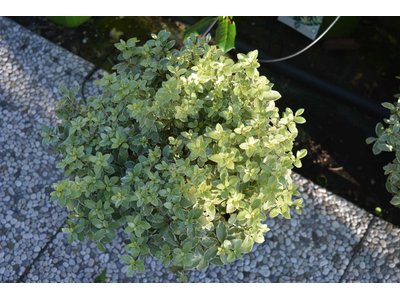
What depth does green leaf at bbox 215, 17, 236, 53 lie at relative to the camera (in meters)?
2.77

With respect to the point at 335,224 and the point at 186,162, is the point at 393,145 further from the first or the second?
the point at 186,162

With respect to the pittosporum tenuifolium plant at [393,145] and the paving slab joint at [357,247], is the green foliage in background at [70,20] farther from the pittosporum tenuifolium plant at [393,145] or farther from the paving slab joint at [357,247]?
the paving slab joint at [357,247]

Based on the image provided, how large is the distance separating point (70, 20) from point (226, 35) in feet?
5.04

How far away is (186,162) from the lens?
1900mm

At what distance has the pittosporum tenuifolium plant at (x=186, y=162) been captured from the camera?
1876 mm

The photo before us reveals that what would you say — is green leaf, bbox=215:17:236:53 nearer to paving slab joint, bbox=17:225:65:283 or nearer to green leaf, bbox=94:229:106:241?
green leaf, bbox=94:229:106:241

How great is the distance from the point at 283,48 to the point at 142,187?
2.29 m

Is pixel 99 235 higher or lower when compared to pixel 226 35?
lower

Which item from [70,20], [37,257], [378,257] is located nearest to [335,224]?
[378,257]

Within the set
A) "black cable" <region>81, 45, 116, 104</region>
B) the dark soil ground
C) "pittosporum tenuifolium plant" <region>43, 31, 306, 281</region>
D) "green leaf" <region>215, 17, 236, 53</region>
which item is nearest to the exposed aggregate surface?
the dark soil ground

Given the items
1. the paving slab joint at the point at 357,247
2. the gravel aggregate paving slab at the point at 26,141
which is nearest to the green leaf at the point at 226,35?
the gravel aggregate paving slab at the point at 26,141

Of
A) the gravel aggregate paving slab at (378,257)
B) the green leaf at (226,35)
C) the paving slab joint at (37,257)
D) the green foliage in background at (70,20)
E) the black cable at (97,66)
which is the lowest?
the paving slab joint at (37,257)

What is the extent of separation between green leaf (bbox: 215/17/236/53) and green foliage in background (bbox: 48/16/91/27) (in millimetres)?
1405

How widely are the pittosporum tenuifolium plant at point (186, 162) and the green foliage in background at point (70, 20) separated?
163 cm
